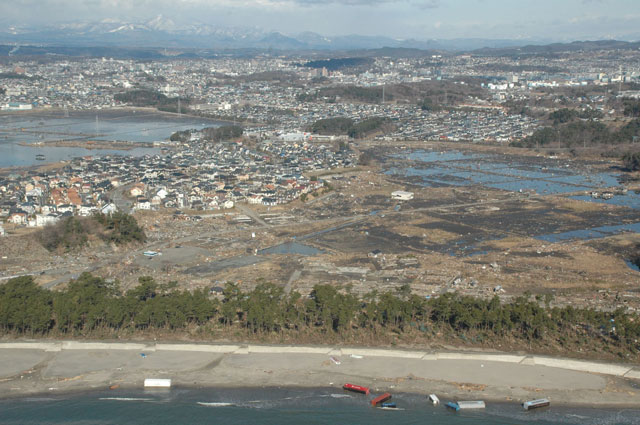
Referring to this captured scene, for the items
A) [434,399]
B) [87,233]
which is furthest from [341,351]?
[87,233]

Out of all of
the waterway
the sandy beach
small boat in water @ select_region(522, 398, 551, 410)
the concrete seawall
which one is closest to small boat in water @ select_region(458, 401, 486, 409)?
the sandy beach

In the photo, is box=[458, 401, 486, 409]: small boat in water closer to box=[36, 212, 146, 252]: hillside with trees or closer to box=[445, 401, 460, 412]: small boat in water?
box=[445, 401, 460, 412]: small boat in water

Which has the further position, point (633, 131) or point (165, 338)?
point (633, 131)

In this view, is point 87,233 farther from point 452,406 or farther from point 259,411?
point 452,406

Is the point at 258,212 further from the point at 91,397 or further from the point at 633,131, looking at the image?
the point at 633,131

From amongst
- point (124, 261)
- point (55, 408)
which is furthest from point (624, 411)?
point (124, 261)

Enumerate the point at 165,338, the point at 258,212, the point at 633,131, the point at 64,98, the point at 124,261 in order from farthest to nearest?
the point at 64,98, the point at 633,131, the point at 258,212, the point at 124,261, the point at 165,338
